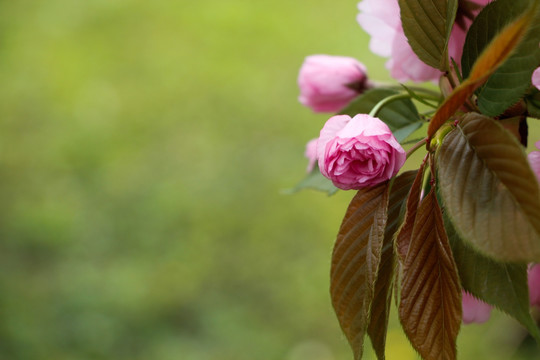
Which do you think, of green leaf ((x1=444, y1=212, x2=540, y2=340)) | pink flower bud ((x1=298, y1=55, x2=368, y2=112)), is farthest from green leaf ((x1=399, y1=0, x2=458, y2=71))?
pink flower bud ((x1=298, y1=55, x2=368, y2=112))

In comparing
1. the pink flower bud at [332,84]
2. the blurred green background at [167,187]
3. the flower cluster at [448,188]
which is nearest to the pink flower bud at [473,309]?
the flower cluster at [448,188]

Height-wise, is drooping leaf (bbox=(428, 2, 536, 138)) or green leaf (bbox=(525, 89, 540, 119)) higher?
drooping leaf (bbox=(428, 2, 536, 138))

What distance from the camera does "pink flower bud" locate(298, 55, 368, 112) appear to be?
22.3 inches

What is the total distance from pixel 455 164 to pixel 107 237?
1907 mm

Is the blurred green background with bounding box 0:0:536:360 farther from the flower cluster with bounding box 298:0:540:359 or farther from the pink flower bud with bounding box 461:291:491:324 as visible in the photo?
the flower cluster with bounding box 298:0:540:359

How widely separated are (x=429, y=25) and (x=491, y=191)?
10 cm

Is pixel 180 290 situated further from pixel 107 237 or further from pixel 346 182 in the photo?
pixel 346 182

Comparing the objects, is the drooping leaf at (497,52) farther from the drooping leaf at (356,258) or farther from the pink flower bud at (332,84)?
the pink flower bud at (332,84)

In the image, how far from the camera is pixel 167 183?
90.6 inches

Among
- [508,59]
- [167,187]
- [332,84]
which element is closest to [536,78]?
[508,59]

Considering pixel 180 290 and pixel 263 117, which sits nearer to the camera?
Answer: pixel 180 290

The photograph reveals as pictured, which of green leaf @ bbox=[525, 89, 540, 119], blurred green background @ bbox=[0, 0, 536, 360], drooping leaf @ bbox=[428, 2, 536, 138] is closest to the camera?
drooping leaf @ bbox=[428, 2, 536, 138]

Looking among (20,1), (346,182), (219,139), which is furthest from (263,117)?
(346,182)

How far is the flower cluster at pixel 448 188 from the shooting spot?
0.27m
